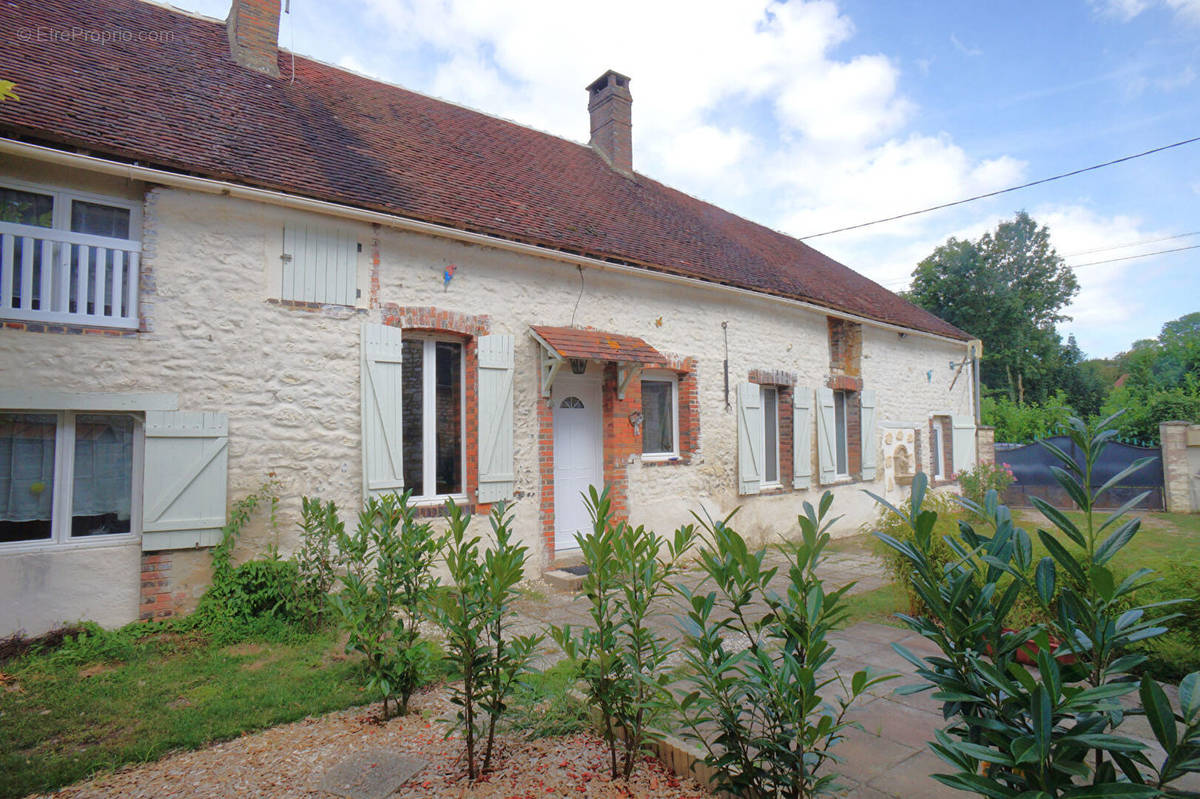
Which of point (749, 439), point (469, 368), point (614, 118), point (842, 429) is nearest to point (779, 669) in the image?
point (469, 368)

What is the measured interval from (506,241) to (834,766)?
5433 mm

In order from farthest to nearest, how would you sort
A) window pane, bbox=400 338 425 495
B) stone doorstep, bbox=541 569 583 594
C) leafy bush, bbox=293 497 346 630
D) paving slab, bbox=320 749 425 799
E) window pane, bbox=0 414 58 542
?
stone doorstep, bbox=541 569 583 594 < window pane, bbox=400 338 425 495 < leafy bush, bbox=293 497 346 630 < window pane, bbox=0 414 58 542 < paving slab, bbox=320 749 425 799

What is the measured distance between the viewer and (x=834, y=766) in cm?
289

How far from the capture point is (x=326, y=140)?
6.80 meters

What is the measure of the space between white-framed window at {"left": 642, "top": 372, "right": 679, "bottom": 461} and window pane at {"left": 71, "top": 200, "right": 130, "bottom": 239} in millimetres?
5517

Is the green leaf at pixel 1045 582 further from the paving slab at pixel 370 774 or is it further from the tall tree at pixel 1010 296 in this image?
the tall tree at pixel 1010 296

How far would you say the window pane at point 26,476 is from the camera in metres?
4.59

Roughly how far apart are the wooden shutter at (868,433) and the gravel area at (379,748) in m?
9.25

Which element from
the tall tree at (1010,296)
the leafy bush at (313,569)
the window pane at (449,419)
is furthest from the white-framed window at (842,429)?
the tall tree at (1010,296)

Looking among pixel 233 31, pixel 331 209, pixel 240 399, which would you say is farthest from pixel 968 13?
pixel 240 399

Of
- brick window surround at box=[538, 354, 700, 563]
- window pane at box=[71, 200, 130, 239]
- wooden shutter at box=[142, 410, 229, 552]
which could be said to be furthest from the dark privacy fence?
window pane at box=[71, 200, 130, 239]

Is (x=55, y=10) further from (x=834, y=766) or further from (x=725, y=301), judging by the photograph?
(x=834, y=766)

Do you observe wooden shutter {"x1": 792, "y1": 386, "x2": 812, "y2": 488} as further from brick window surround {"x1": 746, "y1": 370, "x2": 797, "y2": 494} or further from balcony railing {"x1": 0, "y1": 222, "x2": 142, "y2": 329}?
balcony railing {"x1": 0, "y1": 222, "x2": 142, "y2": 329}

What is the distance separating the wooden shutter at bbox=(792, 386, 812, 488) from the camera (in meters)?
9.74
